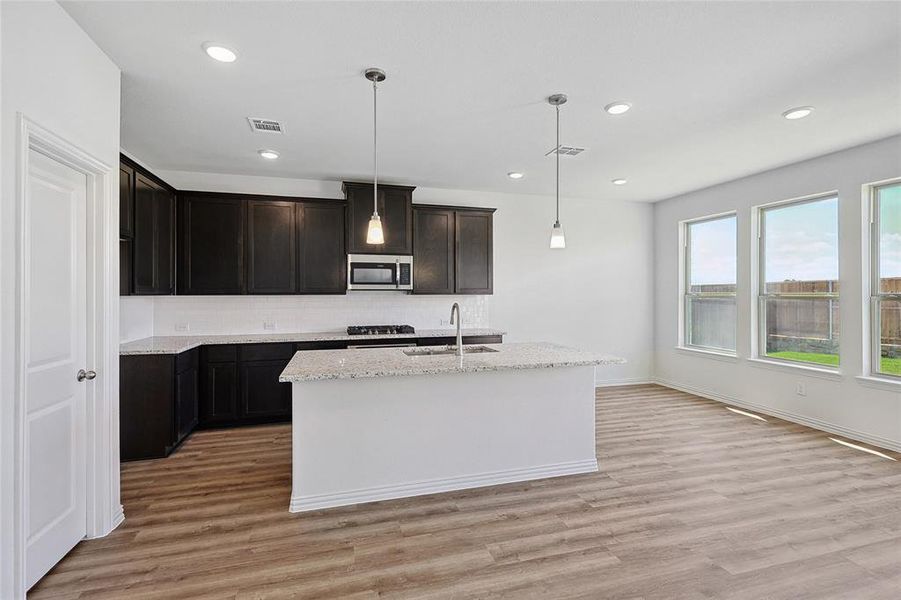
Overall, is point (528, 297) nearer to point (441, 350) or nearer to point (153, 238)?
point (441, 350)

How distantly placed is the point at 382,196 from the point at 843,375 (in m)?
5.00

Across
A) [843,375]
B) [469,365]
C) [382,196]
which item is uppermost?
[382,196]

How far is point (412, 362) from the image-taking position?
9.85ft

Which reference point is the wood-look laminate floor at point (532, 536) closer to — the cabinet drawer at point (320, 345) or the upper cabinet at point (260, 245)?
the cabinet drawer at point (320, 345)

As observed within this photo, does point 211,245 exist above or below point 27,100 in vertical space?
below

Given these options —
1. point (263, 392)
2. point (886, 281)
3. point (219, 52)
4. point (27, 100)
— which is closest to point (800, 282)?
point (886, 281)

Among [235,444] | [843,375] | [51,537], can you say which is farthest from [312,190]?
[843,375]

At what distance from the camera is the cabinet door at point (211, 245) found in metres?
4.66

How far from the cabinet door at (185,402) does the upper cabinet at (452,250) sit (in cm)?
249

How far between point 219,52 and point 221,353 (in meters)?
2.94

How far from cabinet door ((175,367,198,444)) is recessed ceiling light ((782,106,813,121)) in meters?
5.32

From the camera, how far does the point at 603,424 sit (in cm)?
458

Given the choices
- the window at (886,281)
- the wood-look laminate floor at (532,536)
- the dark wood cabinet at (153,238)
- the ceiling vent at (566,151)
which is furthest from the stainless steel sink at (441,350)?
the window at (886,281)

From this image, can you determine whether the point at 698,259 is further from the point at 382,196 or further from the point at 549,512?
the point at 549,512
